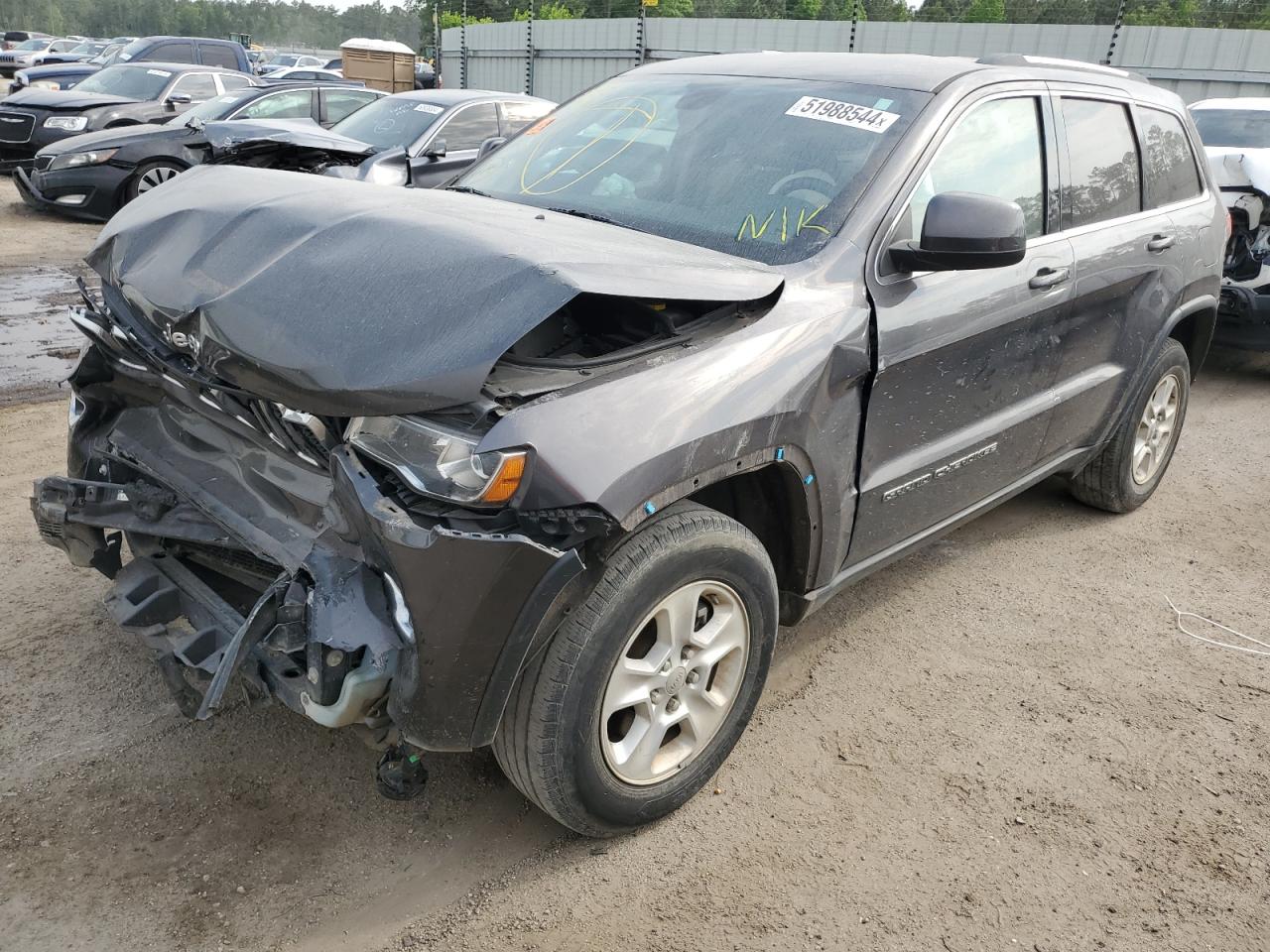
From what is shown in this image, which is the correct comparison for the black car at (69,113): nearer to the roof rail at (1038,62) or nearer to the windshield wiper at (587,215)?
the windshield wiper at (587,215)

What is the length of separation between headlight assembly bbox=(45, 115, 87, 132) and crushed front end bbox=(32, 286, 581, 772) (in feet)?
34.0

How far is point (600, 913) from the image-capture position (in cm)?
242

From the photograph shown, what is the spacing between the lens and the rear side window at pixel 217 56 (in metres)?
16.2

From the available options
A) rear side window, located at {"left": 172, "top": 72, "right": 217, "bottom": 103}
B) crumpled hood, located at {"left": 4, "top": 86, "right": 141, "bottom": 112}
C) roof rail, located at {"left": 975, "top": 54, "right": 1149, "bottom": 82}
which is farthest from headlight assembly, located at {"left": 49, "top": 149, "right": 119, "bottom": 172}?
roof rail, located at {"left": 975, "top": 54, "right": 1149, "bottom": 82}

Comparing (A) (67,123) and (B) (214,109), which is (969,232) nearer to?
(B) (214,109)

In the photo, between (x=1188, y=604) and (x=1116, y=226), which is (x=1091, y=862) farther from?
(x=1116, y=226)

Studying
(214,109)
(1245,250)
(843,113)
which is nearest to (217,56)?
(214,109)

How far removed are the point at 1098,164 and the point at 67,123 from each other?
11.8 meters

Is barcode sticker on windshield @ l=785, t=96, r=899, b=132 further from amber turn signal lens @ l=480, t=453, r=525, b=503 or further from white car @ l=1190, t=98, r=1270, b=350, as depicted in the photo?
white car @ l=1190, t=98, r=1270, b=350

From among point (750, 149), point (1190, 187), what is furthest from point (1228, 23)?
point (750, 149)

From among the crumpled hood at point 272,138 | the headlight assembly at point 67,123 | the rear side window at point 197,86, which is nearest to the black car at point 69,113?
the headlight assembly at point 67,123

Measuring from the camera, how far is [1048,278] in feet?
11.4

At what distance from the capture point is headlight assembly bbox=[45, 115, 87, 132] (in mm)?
11703

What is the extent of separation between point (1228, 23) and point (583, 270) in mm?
15997
